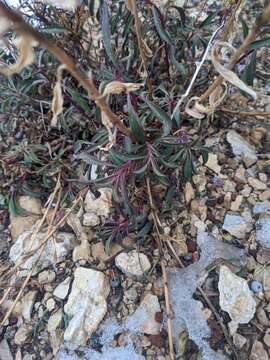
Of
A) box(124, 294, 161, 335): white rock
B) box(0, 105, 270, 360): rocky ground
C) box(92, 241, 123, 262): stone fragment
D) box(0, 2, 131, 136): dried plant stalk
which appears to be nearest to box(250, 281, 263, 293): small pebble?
box(0, 105, 270, 360): rocky ground

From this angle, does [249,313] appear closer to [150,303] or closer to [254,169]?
[150,303]

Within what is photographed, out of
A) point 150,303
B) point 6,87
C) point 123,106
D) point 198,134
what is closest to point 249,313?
point 150,303

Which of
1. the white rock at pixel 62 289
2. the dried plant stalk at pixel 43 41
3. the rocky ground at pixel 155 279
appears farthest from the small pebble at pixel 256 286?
the dried plant stalk at pixel 43 41

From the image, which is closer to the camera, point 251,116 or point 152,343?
point 152,343

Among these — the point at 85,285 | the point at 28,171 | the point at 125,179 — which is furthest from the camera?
the point at 28,171

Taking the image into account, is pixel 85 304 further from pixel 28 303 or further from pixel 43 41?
pixel 43 41

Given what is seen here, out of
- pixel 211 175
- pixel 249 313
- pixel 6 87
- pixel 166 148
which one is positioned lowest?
pixel 249 313

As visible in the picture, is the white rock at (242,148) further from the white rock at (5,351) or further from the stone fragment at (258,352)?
the white rock at (5,351)

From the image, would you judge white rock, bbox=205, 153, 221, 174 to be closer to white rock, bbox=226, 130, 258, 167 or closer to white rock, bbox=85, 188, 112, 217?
A: white rock, bbox=226, 130, 258, 167
